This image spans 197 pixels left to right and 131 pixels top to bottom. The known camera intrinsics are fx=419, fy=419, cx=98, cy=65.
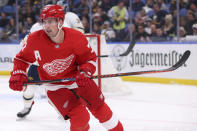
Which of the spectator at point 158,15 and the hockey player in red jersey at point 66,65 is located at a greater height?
the spectator at point 158,15

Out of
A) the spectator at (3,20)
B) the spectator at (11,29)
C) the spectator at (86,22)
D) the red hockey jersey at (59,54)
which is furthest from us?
the spectator at (3,20)

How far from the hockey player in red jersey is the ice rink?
43.7 inches

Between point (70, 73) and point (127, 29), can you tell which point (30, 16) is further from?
point (70, 73)

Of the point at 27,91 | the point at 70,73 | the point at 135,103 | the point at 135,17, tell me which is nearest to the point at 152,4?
the point at 135,17

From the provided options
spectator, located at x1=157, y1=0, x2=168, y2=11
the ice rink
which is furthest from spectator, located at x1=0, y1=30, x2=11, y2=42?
spectator, located at x1=157, y1=0, x2=168, y2=11

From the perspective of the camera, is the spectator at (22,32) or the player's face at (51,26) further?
the spectator at (22,32)

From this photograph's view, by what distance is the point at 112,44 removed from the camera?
305 inches

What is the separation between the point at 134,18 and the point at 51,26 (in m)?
4.90

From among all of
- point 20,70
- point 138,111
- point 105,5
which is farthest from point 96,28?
point 20,70

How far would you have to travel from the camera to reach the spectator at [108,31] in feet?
25.5

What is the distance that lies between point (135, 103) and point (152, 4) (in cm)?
255

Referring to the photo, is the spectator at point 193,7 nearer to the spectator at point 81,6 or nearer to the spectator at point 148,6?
the spectator at point 148,6

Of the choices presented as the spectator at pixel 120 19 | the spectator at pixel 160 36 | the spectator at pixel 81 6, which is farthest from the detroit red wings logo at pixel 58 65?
the spectator at pixel 81 6

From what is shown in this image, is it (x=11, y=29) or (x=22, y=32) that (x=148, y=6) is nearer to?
(x=22, y=32)
